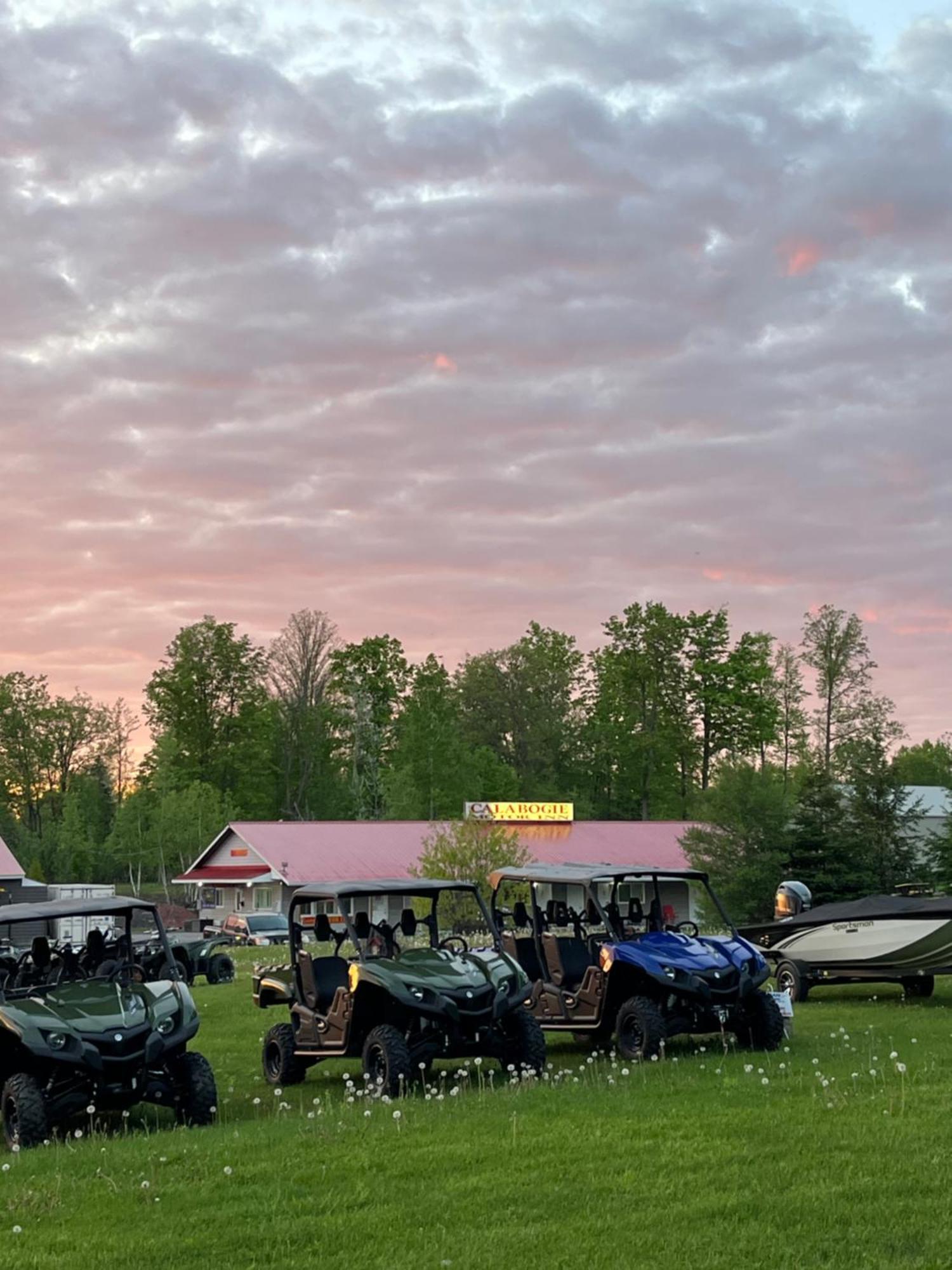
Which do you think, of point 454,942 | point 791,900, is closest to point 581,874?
point 454,942

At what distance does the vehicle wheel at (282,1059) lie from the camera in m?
13.9

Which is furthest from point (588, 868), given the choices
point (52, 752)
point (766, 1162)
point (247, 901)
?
point (52, 752)

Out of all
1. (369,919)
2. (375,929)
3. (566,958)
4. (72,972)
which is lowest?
(566,958)

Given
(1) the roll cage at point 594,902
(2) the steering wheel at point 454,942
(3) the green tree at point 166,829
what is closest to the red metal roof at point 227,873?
(3) the green tree at point 166,829

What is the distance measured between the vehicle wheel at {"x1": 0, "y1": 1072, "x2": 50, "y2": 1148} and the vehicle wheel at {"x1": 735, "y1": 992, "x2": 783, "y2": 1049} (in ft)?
22.2

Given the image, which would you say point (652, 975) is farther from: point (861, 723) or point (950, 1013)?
point (861, 723)

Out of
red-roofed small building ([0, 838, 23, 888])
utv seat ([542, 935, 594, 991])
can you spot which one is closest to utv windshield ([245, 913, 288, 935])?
red-roofed small building ([0, 838, 23, 888])

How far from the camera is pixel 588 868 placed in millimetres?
15781

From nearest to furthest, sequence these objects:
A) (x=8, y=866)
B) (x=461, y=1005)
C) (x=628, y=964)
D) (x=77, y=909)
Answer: (x=77, y=909), (x=461, y=1005), (x=628, y=964), (x=8, y=866)

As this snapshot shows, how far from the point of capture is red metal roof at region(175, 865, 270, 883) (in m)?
61.6

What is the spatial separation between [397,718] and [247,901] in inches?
1136

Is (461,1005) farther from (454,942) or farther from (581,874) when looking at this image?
(581,874)

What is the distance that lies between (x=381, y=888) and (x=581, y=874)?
2623 millimetres

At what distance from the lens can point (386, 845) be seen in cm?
6347
